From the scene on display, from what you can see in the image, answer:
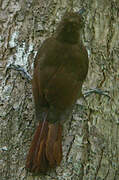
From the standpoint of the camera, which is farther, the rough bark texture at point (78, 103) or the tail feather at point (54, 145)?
the rough bark texture at point (78, 103)

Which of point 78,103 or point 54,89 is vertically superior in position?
point 54,89

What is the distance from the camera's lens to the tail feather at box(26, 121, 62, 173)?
273 centimetres

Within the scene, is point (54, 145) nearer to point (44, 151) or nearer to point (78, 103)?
point (44, 151)

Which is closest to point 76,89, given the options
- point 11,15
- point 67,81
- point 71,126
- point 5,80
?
point 67,81

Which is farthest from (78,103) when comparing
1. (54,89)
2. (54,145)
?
(54,145)

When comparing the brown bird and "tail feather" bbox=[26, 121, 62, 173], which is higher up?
the brown bird

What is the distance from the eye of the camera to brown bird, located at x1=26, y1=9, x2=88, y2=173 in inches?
109

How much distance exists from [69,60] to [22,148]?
0.79 m

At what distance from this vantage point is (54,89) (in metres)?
2.96

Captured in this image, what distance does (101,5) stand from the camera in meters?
3.43

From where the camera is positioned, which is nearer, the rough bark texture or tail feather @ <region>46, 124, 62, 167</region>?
tail feather @ <region>46, 124, 62, 167</region>

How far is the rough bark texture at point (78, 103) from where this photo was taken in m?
2.86

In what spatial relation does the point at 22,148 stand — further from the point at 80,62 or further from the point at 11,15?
the point at 11,15

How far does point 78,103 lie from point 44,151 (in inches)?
21.1
